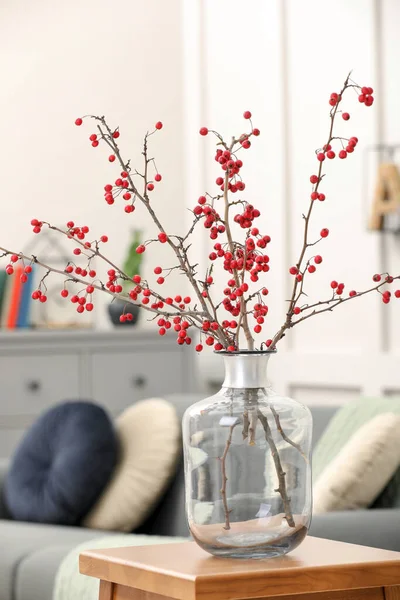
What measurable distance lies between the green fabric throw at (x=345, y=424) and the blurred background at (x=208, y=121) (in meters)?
1.00

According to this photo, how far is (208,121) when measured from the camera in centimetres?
482

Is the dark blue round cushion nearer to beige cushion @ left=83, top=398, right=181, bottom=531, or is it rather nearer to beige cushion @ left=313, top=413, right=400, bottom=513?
beige cushion @ left=83, top=398, right=181, bottom=531

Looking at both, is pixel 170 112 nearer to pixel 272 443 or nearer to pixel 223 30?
pixel 223 30

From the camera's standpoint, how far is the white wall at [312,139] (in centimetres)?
378

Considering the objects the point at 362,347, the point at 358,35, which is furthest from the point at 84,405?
the point at 358,35

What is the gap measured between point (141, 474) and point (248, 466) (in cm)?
171

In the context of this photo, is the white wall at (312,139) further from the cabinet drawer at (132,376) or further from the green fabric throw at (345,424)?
the green fabric throw at (345,424)

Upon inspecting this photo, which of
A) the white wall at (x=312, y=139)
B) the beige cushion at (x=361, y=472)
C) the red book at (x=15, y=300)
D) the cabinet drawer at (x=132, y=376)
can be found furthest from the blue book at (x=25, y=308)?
the beige cushion at (x=361, y=472)

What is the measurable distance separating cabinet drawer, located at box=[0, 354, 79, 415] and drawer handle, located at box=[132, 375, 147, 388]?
235 millimetres

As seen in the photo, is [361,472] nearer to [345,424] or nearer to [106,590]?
[345,424]

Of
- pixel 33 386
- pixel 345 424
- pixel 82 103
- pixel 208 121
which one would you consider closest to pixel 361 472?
pixel 345 424

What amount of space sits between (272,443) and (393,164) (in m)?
2.38

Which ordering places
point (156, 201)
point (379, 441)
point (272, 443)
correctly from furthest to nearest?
point (156, 201) → point (379, 441) → point (272, 443)

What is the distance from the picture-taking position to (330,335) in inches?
160
